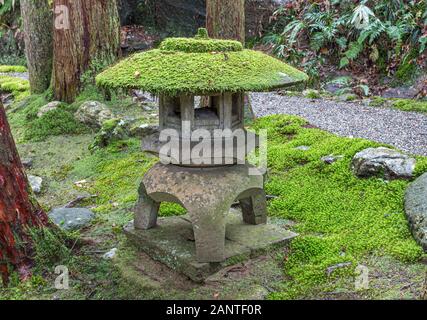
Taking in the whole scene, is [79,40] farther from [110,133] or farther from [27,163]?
[27,163]

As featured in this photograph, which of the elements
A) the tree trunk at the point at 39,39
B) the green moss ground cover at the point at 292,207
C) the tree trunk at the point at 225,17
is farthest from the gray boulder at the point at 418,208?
the tree trunk at the point at 39,39

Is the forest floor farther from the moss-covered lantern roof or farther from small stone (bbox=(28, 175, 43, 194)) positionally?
the moss-covered lantern roof

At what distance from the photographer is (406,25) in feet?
35.1

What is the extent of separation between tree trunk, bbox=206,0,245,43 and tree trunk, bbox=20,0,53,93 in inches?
120

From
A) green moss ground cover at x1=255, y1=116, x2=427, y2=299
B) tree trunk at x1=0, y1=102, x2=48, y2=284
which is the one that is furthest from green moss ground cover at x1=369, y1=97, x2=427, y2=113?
tree trunk at x1=0, y1=102, x2=48, y2=284

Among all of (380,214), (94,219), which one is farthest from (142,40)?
(380,214)

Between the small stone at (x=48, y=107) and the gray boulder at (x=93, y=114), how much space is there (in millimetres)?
398

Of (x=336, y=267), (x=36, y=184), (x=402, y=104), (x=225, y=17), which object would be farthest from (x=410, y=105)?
(x=36, y=184)

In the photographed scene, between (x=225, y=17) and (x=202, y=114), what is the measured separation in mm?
3548

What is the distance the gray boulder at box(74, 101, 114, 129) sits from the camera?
7.47m

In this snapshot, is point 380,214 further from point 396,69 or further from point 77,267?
point 396,69

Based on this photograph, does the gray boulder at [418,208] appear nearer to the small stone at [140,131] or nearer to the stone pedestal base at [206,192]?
the stone pedestal base at [206,192]

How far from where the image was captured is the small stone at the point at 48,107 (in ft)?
25.5

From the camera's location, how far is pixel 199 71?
3.32 metres
